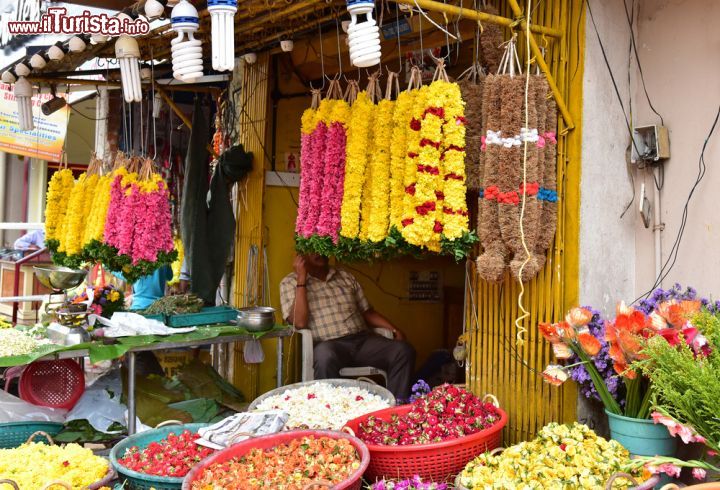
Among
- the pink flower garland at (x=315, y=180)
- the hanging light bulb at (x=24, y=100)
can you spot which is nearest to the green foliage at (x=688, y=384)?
the pink flower garland at (x=315, y=180)

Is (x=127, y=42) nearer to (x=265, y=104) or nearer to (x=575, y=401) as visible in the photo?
(x=265, y=104)

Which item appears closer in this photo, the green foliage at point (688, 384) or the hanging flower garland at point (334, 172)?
the green foliage at point (688, 384)

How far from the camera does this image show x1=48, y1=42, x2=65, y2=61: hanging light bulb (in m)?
6.08

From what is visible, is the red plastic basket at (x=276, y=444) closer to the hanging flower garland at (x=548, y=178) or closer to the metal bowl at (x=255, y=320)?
the hanging flower garland at (x=548, y=178)

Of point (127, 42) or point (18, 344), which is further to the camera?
point (18, 344)

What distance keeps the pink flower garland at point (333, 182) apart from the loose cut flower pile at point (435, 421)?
1.15 metres

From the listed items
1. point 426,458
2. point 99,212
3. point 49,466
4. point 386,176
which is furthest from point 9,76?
point 426,458

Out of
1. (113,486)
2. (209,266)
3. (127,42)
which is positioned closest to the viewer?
(113,486)

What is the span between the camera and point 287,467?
3580mm

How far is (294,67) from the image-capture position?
276 inches

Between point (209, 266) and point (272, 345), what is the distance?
1011mm

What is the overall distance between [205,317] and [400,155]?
9.79ft

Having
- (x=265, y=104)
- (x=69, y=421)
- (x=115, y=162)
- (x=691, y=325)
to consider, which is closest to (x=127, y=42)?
(x=115, y=162)

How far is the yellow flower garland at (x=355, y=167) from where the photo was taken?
424cm
